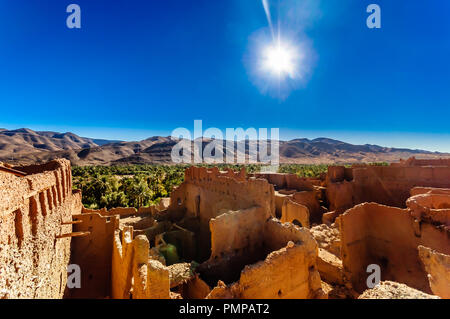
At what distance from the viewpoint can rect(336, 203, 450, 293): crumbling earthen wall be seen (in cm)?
1102

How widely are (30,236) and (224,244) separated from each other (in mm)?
6797

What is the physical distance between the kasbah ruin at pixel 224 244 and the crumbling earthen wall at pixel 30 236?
36 millimetres

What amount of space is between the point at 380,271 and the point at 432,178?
36.3ft

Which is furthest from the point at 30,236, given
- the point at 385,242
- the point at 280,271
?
the point at 385,242

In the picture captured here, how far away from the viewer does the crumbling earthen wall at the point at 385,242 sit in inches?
434

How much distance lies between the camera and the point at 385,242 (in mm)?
12336

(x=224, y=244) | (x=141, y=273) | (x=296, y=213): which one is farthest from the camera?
(x=296, y=213)

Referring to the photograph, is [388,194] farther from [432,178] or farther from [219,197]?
[219,197]

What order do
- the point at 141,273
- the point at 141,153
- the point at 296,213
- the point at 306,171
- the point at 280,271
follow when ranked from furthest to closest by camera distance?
the point at 141,153 < the point at 306,171 < the point at 296,213 < the point at 280,271 < the point at 141,273

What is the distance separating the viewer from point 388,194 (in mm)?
20844

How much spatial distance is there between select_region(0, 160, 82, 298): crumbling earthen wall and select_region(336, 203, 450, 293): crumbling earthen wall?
1254 centimetres

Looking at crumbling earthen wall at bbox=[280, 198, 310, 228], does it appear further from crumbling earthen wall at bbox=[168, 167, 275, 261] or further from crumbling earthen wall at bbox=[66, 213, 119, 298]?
crumbling earthen wall at bbox=[66, 213, 119, 298]

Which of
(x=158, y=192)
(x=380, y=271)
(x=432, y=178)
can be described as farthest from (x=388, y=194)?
(x=158, y=192)

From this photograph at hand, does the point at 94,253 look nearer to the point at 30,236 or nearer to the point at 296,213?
the point at 30,236
